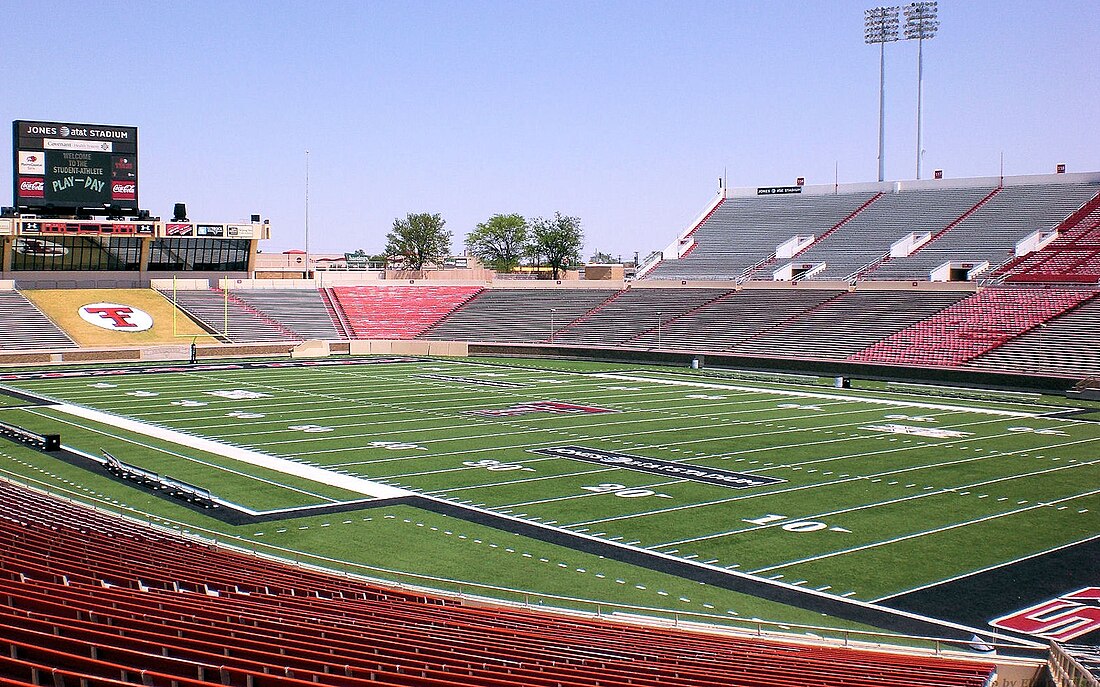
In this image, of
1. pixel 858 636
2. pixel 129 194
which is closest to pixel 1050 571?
pixel 858 636

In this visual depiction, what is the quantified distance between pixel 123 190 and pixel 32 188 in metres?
4.75

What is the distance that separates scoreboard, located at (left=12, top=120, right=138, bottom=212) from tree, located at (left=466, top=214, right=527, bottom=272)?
53857 mm

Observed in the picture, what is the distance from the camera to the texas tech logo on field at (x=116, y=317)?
59.5m

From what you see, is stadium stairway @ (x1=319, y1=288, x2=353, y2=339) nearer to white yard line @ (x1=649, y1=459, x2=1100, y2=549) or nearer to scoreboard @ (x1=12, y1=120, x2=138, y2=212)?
scoreboard @ (x1=12, y1=120, x2=138, y2=212)

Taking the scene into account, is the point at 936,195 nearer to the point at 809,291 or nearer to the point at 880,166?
the point at 880,166

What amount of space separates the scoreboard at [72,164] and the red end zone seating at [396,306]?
576 inches

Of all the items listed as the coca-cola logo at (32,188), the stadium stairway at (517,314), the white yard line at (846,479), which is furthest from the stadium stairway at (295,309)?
the white yard line at (846,479)

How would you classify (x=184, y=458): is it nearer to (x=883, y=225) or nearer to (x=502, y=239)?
(x=883, y=225)

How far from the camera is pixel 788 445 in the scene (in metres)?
29.4

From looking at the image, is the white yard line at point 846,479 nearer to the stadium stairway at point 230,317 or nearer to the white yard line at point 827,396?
the white yard line at point 827,396

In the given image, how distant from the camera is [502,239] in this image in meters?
116

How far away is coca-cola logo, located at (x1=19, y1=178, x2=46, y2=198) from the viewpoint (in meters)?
60.8

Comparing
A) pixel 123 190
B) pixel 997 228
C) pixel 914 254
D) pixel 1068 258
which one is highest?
pixel 123 190

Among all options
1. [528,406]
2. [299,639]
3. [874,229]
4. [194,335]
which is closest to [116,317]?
[194,335]
